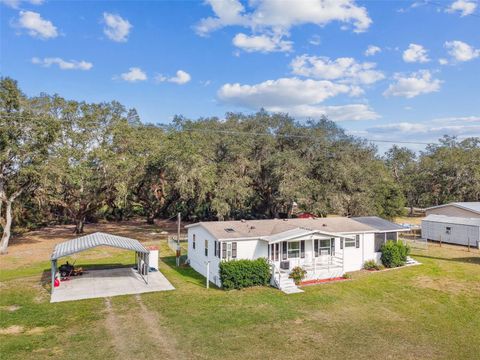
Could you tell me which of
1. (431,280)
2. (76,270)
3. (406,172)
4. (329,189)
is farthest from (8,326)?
(406,172)

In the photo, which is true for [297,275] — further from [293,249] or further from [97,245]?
[97,245]

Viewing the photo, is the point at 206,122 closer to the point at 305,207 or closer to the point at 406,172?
the point at 305,207

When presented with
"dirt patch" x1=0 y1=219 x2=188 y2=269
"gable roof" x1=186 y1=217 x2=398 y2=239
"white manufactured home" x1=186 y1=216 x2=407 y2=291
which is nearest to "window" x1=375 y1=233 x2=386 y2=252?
"white manufactured home" x1=186 y1=216 x2=407 y2=291

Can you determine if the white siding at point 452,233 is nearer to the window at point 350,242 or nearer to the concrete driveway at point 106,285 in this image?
the window at point 350,242

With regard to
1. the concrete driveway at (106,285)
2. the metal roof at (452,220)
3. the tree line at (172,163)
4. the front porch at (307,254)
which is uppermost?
the tree line at (172,163)

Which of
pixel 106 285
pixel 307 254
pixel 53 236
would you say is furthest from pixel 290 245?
pixel 53 236

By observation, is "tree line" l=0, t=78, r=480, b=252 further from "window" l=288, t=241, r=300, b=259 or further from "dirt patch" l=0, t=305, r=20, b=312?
"dirt patch" l=0, t=305, r=20, b=312

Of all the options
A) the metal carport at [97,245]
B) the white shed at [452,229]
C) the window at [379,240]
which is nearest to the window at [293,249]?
the window at [379,240]

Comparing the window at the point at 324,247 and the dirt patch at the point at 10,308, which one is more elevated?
the window at the point at 324,247
